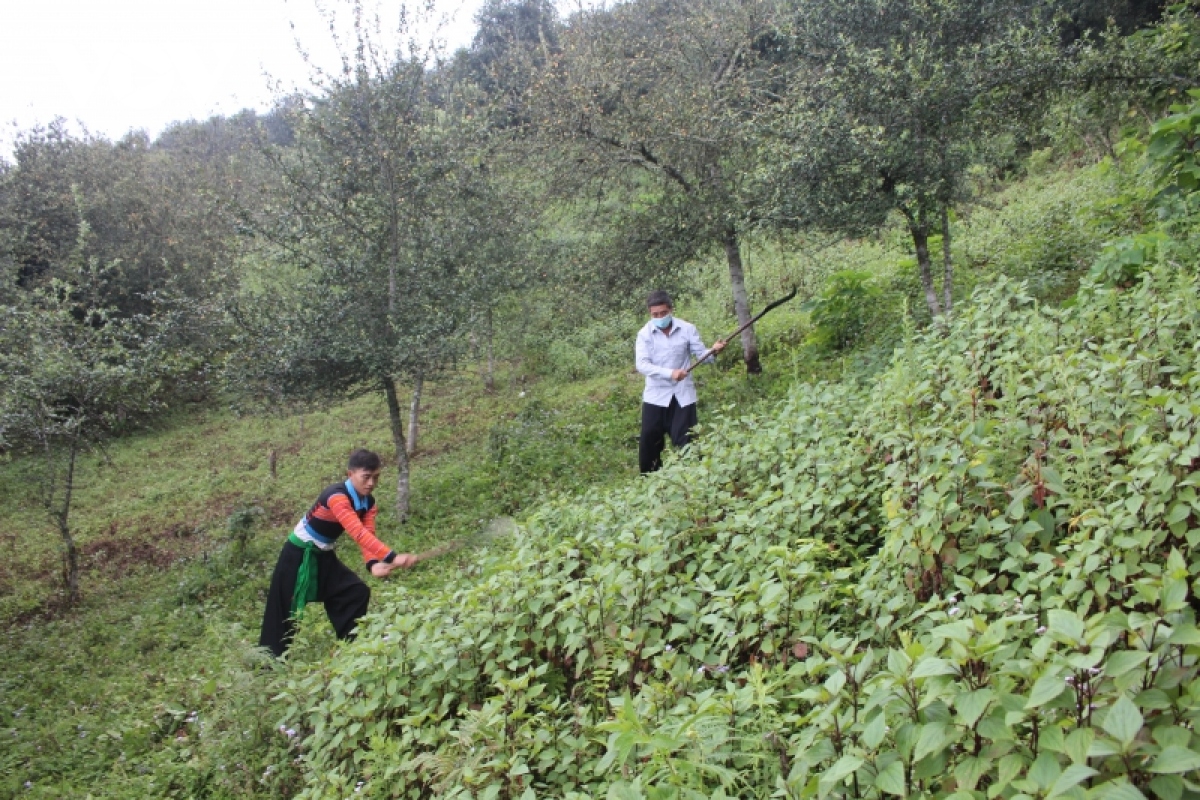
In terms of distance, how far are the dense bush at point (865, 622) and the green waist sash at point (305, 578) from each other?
1.32m

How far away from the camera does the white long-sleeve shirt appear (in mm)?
7039

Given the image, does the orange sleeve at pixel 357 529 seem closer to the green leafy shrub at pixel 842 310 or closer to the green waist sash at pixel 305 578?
the green waist sash at pixel 305 578

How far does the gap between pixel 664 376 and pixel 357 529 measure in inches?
123

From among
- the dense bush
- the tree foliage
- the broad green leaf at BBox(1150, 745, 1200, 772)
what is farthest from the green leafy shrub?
the broad green leaf at BBox(1150, 745, 1200, 772)

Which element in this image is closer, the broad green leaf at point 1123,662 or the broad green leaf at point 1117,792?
the broad green leaf at point 1117,792

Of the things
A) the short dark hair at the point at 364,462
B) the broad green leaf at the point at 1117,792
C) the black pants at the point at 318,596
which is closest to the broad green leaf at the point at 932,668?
the broad green leaf at the point at 1117,792

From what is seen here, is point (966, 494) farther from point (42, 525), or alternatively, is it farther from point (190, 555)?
point (42, 525)

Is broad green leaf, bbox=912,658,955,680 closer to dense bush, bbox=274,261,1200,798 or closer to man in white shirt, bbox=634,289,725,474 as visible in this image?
dense bush, bbox=274,261,1200,798

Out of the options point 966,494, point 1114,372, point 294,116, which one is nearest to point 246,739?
point 966,494

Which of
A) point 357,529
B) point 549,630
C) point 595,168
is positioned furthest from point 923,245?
point 549,630

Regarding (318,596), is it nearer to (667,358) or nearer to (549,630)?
(549,630)

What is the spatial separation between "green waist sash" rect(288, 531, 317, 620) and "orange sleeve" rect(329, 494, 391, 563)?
37 centimetres

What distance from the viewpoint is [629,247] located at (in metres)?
11.3

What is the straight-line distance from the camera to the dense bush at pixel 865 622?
5.61ft
